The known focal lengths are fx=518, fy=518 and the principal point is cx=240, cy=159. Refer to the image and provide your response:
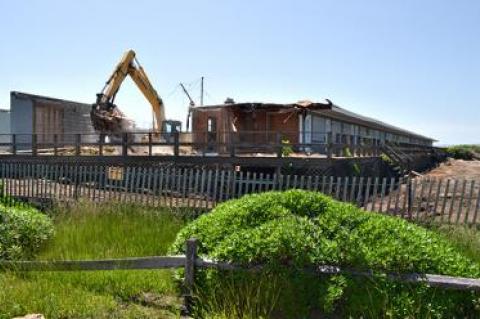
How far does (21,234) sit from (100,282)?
2.36 metres

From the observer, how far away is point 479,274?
517 centimetres

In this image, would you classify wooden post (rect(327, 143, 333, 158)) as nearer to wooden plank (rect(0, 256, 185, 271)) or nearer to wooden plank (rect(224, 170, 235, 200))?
wooden plank (rect(224, 170, 235, 200))

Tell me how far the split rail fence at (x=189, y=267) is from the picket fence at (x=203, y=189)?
5.43 meters

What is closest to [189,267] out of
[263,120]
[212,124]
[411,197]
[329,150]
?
[411,197]

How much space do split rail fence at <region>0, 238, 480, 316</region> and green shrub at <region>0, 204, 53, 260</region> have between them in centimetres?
56

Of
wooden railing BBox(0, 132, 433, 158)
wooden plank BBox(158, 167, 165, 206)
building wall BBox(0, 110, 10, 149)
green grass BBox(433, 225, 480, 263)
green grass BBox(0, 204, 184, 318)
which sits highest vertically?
building wall BBox(0, 110, 10, 149)

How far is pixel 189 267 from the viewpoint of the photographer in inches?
209

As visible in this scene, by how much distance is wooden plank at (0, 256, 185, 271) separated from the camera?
548cm

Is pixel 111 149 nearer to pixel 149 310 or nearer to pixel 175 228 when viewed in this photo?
pixel 175 228

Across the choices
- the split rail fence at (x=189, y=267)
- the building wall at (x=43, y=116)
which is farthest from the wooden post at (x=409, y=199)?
the building wall at (x=43, y=116)

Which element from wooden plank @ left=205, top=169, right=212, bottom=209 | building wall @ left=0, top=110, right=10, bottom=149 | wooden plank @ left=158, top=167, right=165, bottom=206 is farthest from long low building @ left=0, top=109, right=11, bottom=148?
wooden plank @ left=205, top=169, right=212, bottom=209

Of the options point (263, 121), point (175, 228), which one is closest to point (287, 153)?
point (263, 121)

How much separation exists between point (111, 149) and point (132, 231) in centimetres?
1916

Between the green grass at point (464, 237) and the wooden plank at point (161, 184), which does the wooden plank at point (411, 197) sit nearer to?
the green grass at point (464, 237)
